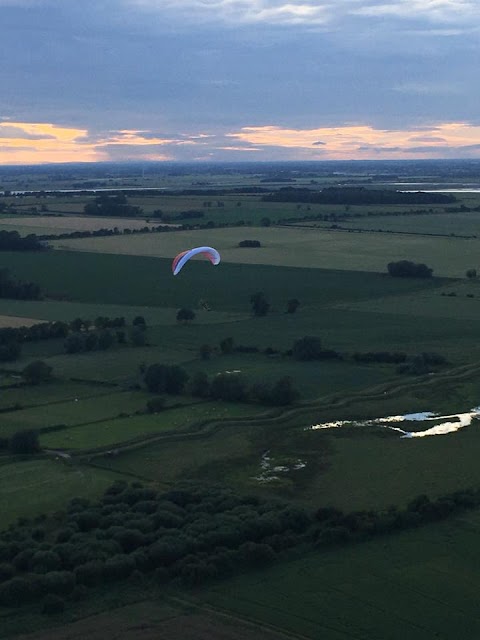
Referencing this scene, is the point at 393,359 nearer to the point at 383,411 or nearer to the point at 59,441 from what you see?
the point at 383,411

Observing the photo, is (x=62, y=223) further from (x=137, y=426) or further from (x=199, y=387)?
(x=137, y=426)

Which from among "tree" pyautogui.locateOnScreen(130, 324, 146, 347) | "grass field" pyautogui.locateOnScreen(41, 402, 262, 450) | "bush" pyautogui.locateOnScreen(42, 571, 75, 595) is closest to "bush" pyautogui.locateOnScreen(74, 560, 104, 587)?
"bush" pyautogui.locateOnScreen(42, 571, 75, 595)

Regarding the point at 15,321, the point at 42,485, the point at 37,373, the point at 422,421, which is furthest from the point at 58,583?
the point at 15,321

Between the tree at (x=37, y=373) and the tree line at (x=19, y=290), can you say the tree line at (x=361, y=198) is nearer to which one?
the tree line at (x=19, y=290)

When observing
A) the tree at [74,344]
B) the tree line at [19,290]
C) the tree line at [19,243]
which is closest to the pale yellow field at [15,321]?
the tree at [74,344]

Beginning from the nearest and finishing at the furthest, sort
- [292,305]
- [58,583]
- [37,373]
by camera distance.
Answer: [58,583]
[37,373]
[292,305]
